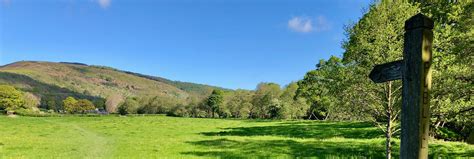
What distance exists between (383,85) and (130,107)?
168538 mm

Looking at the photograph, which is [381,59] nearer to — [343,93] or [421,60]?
[343,93]

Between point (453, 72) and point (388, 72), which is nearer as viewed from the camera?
point (388, 72)

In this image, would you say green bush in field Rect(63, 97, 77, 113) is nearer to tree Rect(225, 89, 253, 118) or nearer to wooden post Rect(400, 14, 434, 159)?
tree Rect(225, 89, 253, 118)

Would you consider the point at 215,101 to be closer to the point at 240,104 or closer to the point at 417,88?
the point at 240,104

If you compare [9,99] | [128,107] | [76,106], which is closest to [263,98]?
[128,107]

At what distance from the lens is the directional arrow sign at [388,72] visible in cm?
552

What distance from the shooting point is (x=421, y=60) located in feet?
16.6

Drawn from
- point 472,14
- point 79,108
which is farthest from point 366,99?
→ point 79,108

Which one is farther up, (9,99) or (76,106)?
(9,99)

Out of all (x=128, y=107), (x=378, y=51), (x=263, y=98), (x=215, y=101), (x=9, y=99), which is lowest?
(x=128, y=107)

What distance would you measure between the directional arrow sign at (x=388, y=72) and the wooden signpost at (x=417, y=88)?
0.24 meters

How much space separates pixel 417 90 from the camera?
5023 mm

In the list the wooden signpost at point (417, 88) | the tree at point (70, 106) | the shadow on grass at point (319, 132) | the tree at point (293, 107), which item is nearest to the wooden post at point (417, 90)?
the wooden signpost at point (417, 88)

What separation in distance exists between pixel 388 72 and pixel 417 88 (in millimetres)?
724
